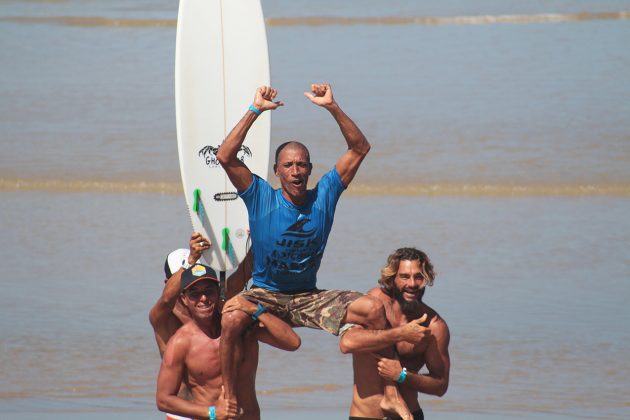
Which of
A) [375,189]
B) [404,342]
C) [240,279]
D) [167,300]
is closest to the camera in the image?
[404,342]

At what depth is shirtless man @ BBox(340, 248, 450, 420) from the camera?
7.15 m

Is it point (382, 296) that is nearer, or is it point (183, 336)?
point (183, 336)

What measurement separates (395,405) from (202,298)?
1.22 m

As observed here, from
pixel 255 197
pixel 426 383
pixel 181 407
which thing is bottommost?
pixel 181 407

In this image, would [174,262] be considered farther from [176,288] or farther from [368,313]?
[368,313]

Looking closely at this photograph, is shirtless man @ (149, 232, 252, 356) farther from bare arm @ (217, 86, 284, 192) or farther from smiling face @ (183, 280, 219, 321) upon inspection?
bare arm @ (217, 86, 284, 192)

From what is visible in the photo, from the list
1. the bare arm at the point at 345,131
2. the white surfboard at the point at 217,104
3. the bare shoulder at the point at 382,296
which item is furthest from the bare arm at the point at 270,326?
the white surfboard at the point at 217,104

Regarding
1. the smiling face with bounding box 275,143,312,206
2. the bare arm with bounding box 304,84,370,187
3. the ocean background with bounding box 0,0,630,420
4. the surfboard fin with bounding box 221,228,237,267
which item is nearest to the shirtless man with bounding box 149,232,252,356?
the surfboard fin with bounding box 221,228,237,267

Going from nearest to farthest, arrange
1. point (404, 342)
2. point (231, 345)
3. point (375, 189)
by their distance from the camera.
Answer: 1. point (231, 345)
2. point (404, 342)
3. point (375, 189)

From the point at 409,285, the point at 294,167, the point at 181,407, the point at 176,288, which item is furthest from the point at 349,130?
the point at 181,407

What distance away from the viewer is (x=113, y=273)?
13289 millimetres

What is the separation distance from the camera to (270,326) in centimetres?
723

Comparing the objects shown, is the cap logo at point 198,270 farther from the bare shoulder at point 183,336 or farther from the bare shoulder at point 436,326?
the bare shoulder at point 436,326

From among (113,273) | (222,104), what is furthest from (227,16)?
(113,273)
